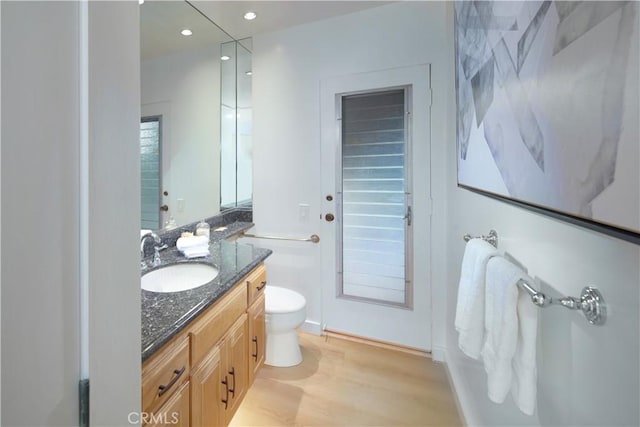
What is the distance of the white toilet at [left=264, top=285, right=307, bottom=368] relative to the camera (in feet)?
6.04

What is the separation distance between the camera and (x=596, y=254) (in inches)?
20.9

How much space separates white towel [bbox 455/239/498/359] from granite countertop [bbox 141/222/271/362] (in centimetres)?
89

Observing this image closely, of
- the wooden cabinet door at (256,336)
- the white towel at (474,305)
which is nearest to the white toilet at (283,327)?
the wooden cabinet door at (256,336)

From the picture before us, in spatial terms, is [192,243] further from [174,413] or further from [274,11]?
[274,11]

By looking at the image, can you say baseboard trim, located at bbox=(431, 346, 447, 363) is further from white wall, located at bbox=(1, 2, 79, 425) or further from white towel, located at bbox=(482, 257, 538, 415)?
white wall, located at bbox=(1, 2, 79, 425)

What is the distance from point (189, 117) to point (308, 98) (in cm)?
90

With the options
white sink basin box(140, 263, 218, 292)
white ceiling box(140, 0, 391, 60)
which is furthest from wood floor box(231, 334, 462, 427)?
white ceiling box(140, 0, 391, 60)

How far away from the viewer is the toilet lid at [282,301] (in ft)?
6.11

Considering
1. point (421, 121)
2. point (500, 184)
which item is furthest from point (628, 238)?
point (421, 121)

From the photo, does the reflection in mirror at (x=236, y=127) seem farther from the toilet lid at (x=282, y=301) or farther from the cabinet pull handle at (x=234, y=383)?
the cabinet pull handle at (x=234, y=383)

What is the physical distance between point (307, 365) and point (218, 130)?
1.90 metres

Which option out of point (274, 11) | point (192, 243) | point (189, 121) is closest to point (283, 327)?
point (192, 243)

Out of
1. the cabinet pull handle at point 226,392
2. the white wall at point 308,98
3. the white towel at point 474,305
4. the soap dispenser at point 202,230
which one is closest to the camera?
the white towel at point 474,305

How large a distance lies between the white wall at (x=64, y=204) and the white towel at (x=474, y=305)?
91 centimetres
